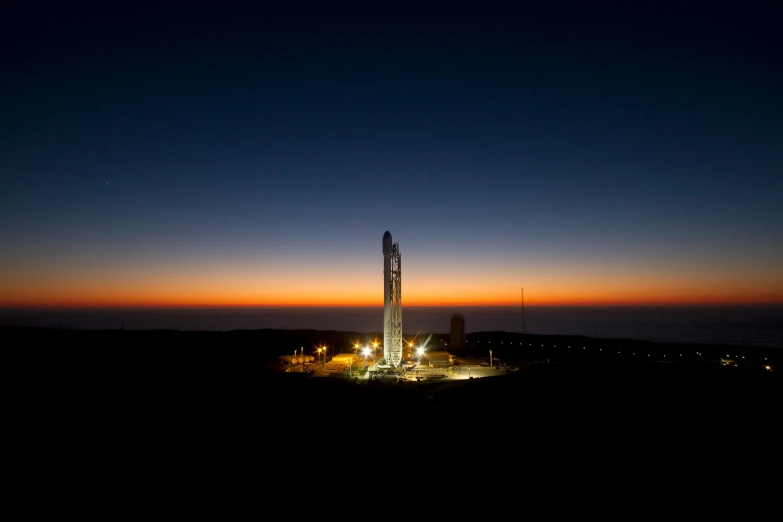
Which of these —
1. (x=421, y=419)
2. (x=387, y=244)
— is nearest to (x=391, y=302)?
(x=387, y=244)

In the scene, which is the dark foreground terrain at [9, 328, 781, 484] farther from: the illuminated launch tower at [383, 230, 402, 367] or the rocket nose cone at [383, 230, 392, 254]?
the rocket nose cone at [383, 230, 392, 254]

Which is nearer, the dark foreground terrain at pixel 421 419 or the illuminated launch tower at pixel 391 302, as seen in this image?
the dark foreground terrain at pixel 421 419

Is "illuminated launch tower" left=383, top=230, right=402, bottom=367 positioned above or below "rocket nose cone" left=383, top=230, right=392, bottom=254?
below

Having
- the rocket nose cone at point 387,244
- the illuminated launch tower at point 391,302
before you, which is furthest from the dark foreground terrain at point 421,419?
the rocket nose cone at point 387,244

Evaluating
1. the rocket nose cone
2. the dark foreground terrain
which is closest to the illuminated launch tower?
the rocket nose cone

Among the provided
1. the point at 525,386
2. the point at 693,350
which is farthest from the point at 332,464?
the point at 693,350

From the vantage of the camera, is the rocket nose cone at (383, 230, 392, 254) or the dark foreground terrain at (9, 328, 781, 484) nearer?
the dark foreground terrain at (9, 328, 781, 484)

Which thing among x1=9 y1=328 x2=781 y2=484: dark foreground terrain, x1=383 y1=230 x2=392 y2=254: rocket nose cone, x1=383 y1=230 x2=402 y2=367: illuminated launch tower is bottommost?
x1=9 y1=328 x2=781 y2=484: dark foreground terrain

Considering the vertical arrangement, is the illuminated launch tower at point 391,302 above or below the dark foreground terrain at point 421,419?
above

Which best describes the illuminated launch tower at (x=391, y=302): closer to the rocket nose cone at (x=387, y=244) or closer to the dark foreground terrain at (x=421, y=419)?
the rocket nose cone at (x=387, y=244)

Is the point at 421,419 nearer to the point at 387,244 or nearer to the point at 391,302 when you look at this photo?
the point at 391,302
